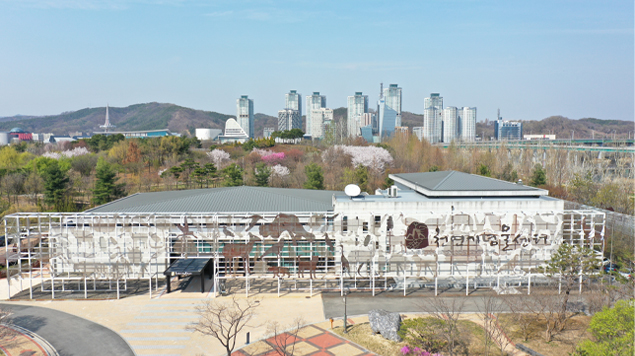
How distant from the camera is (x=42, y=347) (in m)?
18.5

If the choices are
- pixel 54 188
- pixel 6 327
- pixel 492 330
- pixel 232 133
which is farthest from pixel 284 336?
pixel 232 133

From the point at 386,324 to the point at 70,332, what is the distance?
14.6m

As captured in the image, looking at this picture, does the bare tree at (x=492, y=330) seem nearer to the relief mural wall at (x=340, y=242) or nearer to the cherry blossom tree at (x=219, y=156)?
the relief mural wall at (x=340, y=242)

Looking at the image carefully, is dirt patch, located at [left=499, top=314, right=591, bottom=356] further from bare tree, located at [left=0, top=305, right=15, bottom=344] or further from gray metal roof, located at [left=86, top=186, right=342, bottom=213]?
bare tree, located at [left=0, top=305, right=15, bottom=344]

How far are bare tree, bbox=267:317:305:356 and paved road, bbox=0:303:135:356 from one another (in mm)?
5993

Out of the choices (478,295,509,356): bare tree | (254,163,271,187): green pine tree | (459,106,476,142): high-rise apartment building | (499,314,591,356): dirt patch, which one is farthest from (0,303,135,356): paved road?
(459,106,476,142): high-rise apartment building

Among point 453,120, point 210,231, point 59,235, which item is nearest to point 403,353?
point 210,231

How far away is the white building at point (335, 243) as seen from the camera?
2467 cm

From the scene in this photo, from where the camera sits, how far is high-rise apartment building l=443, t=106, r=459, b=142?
182125mm

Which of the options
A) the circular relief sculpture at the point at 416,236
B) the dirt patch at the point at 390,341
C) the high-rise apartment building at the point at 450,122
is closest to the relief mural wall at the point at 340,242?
the circular relief sculpture at the point at 416,236

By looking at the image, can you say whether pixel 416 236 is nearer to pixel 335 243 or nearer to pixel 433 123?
pixel 335 243

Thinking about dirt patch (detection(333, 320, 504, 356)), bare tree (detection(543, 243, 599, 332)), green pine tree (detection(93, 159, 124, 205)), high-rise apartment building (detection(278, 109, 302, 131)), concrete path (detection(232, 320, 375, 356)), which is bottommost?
concrete path (detection(232, 320, 375, 356))

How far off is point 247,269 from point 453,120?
17328 cm

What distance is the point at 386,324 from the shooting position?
1903cm
